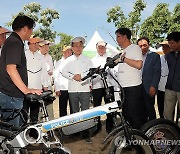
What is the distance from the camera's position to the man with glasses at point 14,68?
3.12m

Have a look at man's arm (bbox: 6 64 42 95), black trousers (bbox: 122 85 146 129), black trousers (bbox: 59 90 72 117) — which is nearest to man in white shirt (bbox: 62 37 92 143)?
black trousers (bbox: 59 90 72 117)

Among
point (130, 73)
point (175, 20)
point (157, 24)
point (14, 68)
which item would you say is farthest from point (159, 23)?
point (14, 68)

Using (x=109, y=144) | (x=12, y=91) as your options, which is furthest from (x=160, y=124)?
(x=12, y=91)

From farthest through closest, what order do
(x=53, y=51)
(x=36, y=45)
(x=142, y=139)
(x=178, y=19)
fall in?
1. (x=53, y=51)
2. (x=178, y=19)
3. (x=36, y=45)
4. (x=142, y=139)

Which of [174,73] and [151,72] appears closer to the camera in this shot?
[174,73]

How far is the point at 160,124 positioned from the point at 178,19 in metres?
33.6

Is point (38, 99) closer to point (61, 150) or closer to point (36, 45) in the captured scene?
point (61, 150)

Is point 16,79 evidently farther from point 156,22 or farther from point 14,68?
point 156,22

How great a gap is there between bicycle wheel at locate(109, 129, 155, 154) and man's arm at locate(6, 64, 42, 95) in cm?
106

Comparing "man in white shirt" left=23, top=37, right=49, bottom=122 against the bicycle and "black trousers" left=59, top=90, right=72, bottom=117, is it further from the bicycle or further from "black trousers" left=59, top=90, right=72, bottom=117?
the bicycle

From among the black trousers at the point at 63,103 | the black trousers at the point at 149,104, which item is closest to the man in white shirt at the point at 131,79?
the black trousers at the point at 149,104

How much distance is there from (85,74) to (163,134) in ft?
6.49

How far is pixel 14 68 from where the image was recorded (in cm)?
312

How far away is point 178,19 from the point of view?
3472 cm
